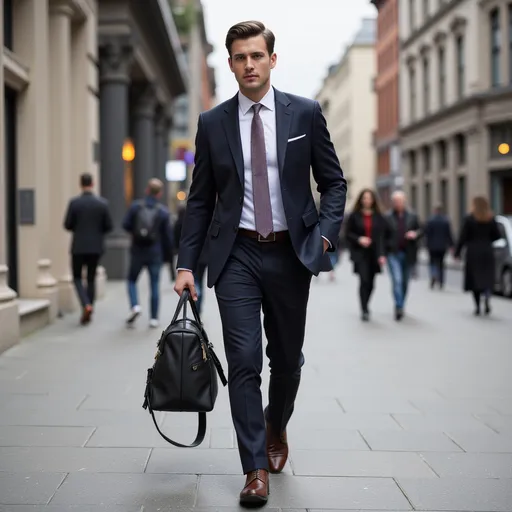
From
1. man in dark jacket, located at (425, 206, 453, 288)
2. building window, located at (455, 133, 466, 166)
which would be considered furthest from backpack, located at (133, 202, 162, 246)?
building window, located at (455, 133, 466, 166)

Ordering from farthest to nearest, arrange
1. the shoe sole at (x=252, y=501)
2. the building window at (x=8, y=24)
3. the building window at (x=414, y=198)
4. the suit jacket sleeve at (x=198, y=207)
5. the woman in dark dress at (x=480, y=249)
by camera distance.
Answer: the building window at (x=414, y=198)
the woman in dark dress at (x=480, y=249)
the building window at (x=8, y=24)
the suit jacket sleeve at (x=198, y=207)
the shoe sole at (x=252, y=501)

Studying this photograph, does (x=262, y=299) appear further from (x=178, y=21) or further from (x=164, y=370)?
(x=178, y=21)

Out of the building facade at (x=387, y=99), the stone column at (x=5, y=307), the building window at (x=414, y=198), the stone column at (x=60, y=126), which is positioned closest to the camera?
the stone column at (x=5, y=307)

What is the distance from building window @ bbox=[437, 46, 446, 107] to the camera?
43438 millimetres

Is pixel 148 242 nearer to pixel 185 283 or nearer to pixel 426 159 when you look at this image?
pixel 185 283

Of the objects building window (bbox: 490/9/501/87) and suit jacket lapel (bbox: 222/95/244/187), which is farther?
building window (bbox: 490/9/501/87)

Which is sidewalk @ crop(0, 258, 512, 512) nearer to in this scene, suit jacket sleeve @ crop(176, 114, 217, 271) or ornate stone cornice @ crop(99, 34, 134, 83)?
suit jacket sleeve @ crop(176, 114, 217, 271)

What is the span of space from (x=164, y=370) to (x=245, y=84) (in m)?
1.35

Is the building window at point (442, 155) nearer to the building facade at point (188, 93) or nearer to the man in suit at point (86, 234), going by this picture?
the building facade at point (188, 93)

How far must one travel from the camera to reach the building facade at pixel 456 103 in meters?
36.5

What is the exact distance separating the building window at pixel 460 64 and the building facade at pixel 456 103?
0.04m

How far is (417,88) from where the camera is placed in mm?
48000

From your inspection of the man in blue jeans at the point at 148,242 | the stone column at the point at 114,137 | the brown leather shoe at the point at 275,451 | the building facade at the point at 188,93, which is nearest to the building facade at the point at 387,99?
the building facade at the point at 188,93

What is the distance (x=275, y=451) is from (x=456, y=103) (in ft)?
120
